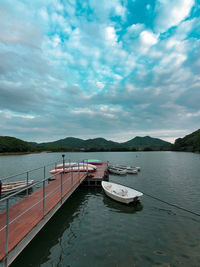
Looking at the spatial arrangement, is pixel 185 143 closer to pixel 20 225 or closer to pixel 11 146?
pixel 11 146

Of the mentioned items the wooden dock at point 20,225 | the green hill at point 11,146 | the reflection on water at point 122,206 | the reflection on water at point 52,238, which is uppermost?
the green hill at point 11,146

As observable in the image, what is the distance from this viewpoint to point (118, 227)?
7492mm

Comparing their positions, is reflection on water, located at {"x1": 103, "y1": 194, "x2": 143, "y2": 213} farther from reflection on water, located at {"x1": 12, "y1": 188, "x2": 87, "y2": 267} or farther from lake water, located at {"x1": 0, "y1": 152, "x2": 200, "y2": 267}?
reflection on water, located at {"x1": 12, "y1": 188, "x2": 87, "y2": 267}

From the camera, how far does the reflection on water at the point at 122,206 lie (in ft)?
31.9

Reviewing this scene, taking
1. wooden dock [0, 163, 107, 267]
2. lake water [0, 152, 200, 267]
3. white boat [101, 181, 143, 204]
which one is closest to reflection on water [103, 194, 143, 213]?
lake water [0, 152, 200, 267]

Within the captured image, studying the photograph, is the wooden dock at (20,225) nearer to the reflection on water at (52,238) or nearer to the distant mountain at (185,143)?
the reflection on water at (52,238)

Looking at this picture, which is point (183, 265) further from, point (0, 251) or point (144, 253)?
point (0, 251)

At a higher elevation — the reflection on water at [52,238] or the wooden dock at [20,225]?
the wooden dock at [20,225]

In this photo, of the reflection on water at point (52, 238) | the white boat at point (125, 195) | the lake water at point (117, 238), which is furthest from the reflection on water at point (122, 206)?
the reflection on water at point (52, 238)

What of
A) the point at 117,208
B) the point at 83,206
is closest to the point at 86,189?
the point at 83,206

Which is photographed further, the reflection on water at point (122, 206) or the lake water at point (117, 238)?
the reflection on water at point (122, 206)

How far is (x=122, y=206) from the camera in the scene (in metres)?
10.4

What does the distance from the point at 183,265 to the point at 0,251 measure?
562cm

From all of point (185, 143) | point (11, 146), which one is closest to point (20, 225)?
point (11, 146)
